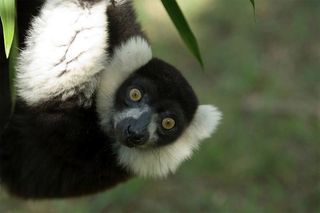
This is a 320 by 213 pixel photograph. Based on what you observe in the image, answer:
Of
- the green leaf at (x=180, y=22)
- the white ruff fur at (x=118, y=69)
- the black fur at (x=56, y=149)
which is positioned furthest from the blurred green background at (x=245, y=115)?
the green leaf at (x=180, y=22)

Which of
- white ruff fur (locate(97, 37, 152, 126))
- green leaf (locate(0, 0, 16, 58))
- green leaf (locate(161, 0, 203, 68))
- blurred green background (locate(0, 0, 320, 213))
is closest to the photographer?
green leaf (locate(0, 0, 16, 58))

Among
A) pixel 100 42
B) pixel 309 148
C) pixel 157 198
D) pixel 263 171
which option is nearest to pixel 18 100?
pixel 100 42

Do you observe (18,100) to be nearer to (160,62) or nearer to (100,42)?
(100,42)

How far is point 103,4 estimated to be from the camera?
3889mm

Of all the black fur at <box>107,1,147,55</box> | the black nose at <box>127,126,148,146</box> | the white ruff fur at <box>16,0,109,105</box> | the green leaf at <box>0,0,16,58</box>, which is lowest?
the black nose at <box>127,126,148,146</box>

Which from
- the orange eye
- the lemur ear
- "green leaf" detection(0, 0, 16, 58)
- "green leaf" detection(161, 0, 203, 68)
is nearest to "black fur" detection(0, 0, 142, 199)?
the orange eye

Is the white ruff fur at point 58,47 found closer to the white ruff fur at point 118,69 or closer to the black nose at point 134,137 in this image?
the white ruff fur at point 118,69

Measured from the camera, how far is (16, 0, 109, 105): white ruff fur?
3.77 m

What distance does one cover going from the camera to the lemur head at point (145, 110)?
4.38 meters

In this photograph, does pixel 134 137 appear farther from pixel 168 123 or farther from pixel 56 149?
pixel 56 149

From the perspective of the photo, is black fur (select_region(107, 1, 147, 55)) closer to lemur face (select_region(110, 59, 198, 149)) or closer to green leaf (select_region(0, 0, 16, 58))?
lemur face (select_region(110, 59, 198, 149))

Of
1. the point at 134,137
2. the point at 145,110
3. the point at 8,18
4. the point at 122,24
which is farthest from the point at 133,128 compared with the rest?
the point at 8,18

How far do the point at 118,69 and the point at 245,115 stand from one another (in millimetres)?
3023

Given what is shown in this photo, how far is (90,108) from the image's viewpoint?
4.30 meters
